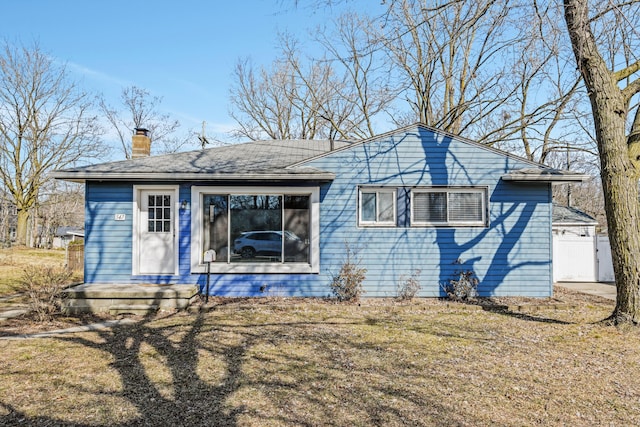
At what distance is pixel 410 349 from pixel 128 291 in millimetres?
5210

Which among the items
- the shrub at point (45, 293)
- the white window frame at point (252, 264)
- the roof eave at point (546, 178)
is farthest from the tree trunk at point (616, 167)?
the shrub at point (45, 293)

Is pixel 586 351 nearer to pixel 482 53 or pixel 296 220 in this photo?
pixel 296 220

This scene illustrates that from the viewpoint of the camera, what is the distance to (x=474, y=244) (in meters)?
8.84

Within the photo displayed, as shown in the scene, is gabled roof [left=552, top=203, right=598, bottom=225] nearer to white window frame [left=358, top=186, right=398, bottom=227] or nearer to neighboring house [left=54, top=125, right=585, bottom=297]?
neighboring house [left=54, top=125, right=585, bottom=297]

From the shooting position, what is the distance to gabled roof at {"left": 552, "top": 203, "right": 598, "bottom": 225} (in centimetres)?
1529

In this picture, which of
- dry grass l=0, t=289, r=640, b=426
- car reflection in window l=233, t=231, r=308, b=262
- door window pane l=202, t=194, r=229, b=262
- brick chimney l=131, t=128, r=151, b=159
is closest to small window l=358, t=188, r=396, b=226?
car reflection in window l=233, t=231, r=308, b=262

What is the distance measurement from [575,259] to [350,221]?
27.1ft

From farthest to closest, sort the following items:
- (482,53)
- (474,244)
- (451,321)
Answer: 1. (482,53)
2. (474,244)
3. (451,321)

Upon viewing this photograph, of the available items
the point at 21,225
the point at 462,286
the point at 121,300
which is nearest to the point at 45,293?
the point at 121,300

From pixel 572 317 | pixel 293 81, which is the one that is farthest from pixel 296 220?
pixel 293 81

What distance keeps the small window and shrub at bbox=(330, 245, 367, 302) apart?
2.70 ft

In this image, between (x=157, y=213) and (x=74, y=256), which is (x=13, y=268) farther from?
(x=157, y=213)

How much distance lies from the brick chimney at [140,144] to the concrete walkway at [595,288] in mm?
12208

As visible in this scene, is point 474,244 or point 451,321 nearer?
point 451,321
